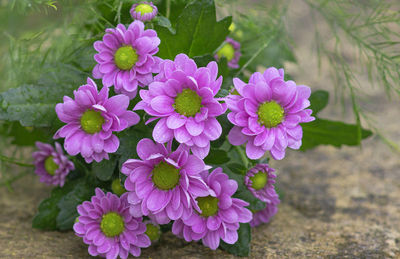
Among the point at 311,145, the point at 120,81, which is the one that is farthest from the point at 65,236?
the point at 311,145

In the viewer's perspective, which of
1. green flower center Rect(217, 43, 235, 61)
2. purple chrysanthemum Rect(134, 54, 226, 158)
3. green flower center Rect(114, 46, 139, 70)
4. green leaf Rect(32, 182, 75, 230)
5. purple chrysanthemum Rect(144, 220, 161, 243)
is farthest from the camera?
green flower center Rect(217, 43, 235, 61)

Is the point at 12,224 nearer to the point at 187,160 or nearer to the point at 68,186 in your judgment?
the point at 68,186

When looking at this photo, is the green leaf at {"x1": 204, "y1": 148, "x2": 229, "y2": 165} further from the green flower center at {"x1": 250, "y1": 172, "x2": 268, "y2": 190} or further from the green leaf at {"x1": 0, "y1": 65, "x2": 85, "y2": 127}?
the green leaf at {"x1": 0, "y1": 65, "x2": 85, "y2": 127}

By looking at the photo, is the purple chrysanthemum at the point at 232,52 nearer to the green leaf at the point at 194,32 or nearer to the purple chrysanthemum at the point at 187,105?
the green leaf at the point at 194,32

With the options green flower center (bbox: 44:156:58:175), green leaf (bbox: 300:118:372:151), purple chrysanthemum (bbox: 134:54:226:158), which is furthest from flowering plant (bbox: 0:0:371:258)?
green leaf (bbox: 300:118:372:151)

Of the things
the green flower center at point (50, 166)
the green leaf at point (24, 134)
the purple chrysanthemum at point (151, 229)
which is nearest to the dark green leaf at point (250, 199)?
the purple chrysanthemum at point (151, 229)

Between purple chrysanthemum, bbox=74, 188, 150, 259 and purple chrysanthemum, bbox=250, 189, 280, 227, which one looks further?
purple chrysanthemum, bbox=250, 189, 280, 227

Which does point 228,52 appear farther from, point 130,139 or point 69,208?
point 69,208
